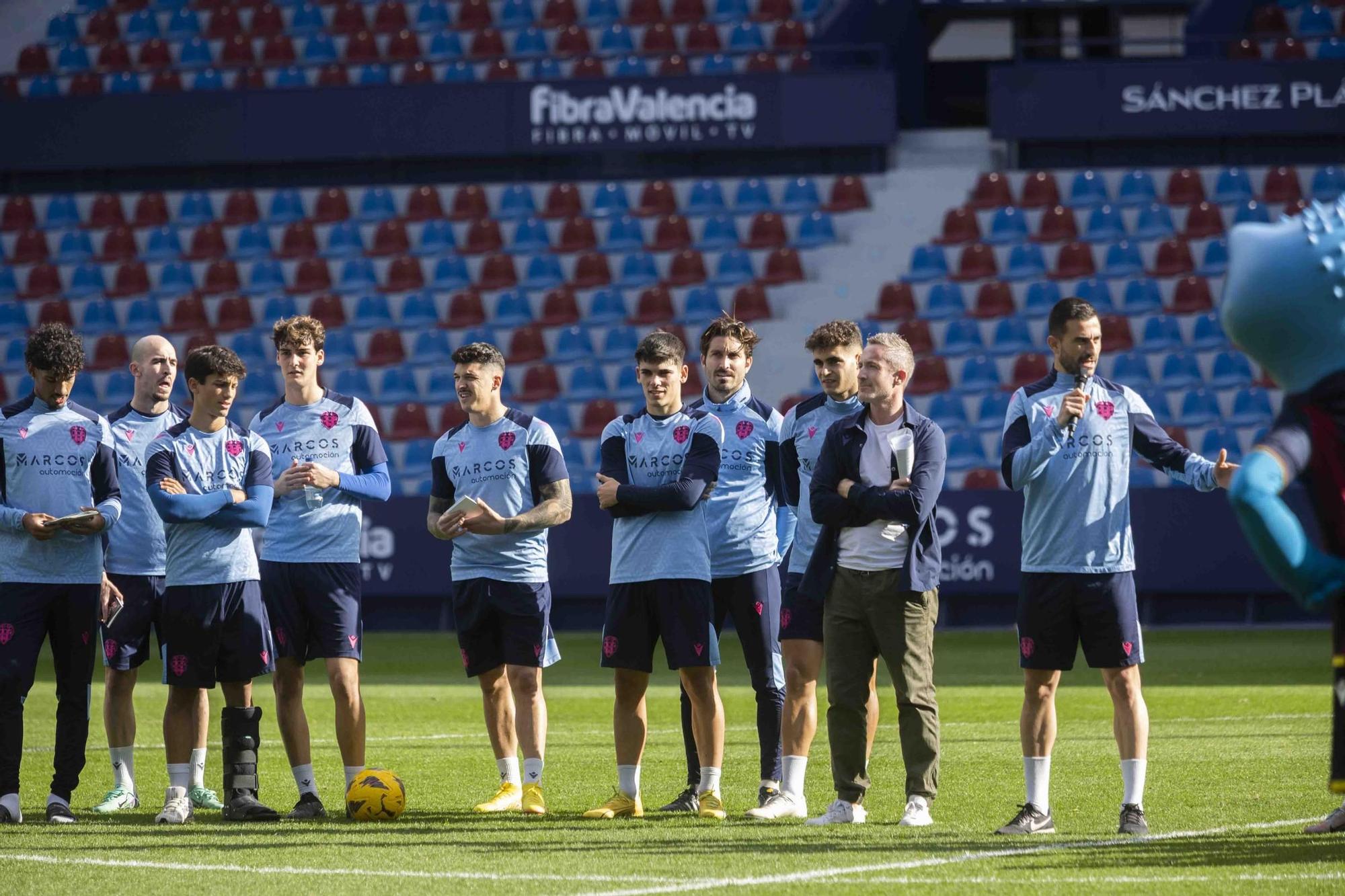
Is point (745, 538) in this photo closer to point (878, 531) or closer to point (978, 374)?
point (878, 531)

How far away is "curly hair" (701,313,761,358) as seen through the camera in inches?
345

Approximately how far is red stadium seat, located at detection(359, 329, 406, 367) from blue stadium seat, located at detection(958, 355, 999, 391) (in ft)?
24.5

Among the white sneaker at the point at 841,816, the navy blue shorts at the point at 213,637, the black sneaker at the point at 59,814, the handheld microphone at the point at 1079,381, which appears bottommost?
the black sneaker at the point at 59,814

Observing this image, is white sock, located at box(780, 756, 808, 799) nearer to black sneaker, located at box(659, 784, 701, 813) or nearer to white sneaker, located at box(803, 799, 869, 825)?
white sneaker, located at box(803, 799, 869, 825)

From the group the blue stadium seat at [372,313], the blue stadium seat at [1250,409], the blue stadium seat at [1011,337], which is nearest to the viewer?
the blue stadium seat at [1250,409]

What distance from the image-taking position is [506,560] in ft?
28.6

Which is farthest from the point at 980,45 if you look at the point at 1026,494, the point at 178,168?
the point at 1026,494

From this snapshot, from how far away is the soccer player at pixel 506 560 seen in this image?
8.62 m

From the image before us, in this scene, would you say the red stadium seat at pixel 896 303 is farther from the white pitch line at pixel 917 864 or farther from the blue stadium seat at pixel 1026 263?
the white pitch line at pixel 917 864

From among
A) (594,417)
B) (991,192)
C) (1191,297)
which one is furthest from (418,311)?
(1191,297)

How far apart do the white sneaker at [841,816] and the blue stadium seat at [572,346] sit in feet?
51.7

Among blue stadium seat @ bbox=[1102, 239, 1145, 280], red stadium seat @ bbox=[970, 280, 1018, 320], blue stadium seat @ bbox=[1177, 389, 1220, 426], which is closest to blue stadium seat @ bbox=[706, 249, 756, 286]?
red stadium seat @ bbox=[970, 280, 1018, 320]

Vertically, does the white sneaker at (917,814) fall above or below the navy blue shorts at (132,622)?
→ below

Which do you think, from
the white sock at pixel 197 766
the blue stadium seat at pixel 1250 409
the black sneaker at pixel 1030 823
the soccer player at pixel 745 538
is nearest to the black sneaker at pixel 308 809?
the white sock at pixel 197 766
